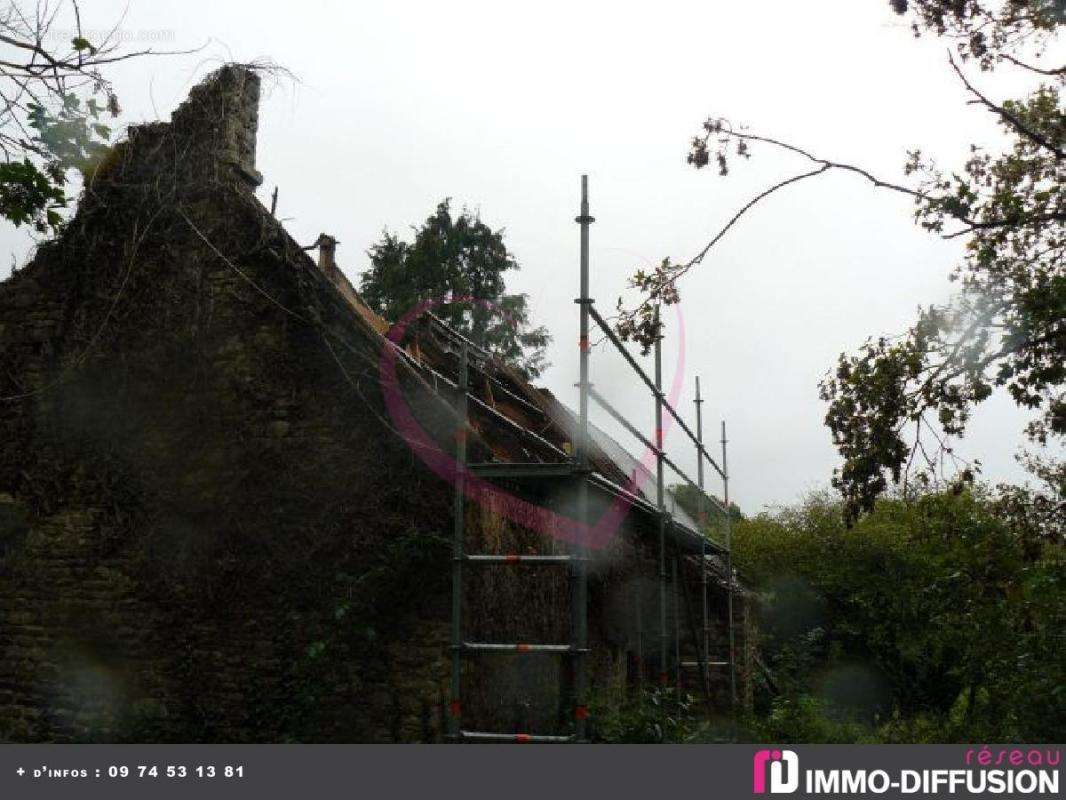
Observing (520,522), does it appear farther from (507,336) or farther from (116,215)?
(507,336)

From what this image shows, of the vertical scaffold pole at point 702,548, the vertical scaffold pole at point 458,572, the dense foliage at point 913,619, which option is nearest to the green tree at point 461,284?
the dense foliage at point 913,619

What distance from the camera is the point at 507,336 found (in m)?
31.2

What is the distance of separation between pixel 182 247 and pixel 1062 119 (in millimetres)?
7300

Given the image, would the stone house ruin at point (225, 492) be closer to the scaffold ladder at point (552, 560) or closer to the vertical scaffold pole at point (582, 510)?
the scaffold ladder at point (552, 560)

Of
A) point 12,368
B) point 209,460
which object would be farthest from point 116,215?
point 209,460

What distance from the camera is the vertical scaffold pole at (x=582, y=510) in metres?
6.60

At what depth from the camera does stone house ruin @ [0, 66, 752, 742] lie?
8.26 metres

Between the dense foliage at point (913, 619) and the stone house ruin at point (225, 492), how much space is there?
3.24 metres

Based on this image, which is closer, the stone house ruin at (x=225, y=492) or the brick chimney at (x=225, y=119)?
the stone house ruin at (x=225, y=492)
